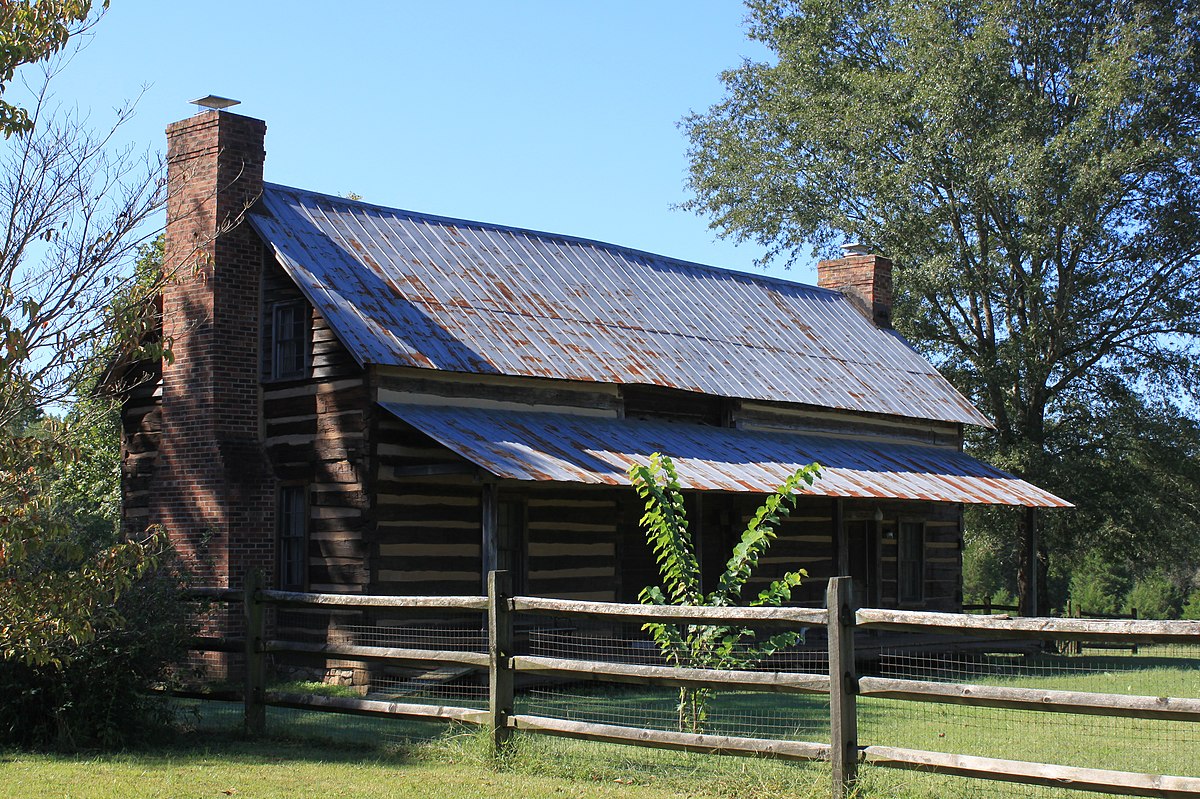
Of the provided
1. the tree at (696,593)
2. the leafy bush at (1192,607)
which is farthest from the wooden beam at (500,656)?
the leafy bush at (1192,607)

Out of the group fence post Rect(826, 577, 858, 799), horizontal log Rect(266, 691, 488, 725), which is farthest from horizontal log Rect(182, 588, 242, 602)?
fence post Rect(826, 577, 858, 799)

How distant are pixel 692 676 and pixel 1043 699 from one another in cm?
244

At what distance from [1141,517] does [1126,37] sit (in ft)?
35.1

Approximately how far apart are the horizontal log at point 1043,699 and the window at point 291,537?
405 inches

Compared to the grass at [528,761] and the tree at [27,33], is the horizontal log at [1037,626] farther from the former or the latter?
the tree at [27,33]

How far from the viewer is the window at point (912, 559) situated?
2411cm

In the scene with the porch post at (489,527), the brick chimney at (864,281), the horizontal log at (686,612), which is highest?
the brick chimney at (864,281)

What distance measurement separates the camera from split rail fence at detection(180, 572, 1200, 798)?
7.56 metres

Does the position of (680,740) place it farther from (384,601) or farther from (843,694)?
(384,601)

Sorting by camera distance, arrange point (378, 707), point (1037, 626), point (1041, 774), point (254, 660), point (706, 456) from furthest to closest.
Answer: point (706, 456)
point (254, 660)
point (378, 707)
point (1037, 626)
point (1041, 774)

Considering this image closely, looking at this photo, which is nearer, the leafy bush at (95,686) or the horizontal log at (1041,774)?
the horizontal log at (1041,774)

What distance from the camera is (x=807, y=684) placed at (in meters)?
8.70

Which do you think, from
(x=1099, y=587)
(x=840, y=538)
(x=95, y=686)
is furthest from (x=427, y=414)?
(x=1099, y=587)

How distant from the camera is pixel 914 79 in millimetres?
31516
